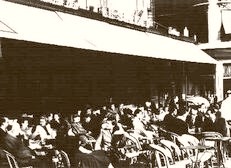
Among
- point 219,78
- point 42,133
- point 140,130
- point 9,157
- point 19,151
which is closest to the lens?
point 9,157

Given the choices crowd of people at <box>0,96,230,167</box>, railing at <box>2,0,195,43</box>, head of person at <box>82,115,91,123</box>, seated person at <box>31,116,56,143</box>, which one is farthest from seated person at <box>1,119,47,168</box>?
railing at <box>2,0,195,43</box>

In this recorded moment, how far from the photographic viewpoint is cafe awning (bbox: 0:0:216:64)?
11727 mm

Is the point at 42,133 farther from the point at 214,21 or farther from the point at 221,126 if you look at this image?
the point at 214,21

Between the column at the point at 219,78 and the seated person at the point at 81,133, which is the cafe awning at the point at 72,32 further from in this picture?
the column at the point at 219,78

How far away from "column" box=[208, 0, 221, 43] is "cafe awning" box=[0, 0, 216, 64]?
30.9 feet

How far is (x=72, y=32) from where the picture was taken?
14.2 m

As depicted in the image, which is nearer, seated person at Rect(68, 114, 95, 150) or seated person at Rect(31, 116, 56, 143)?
seated person at Rect(68, 114, 95, 150)

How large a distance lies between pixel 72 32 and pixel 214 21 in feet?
57.6

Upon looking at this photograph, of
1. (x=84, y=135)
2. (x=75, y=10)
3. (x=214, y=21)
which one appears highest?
(x=214, y=21)

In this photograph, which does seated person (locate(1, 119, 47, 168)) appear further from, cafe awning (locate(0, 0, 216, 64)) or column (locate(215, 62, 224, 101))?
column (locate(215, 62, 224, 101))

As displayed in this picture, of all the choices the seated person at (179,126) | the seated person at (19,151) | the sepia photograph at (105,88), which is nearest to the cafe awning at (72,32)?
the sepia photograph at (105,88)

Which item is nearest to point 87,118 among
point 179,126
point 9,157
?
point 179,126

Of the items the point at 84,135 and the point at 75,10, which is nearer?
the point at 84,135

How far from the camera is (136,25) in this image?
835 inches
